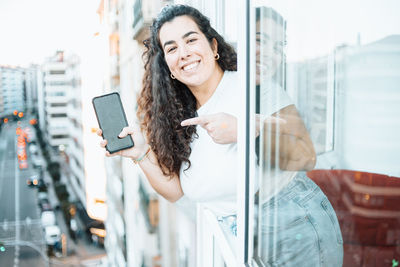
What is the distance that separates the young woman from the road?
8.35 meters

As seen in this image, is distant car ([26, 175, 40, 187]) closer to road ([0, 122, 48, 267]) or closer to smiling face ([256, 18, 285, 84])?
road ([0, 122, 48, 267])

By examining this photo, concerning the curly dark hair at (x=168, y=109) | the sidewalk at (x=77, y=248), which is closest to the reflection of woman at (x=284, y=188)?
the curly dark hair at (x=168, y=109)

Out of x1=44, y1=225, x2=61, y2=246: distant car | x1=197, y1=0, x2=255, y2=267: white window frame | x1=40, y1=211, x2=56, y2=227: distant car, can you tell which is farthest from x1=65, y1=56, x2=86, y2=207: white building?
x1=197, y1=0, x2=255, y2=267: white window frame

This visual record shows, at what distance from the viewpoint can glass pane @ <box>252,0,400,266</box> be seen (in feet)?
1.36

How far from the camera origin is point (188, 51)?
2.46 ft

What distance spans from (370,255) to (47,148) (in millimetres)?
15692

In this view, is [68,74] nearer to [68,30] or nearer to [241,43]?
[68,30]

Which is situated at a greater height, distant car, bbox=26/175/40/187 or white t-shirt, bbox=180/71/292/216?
white t-shirt, bbox=180/71/292/216

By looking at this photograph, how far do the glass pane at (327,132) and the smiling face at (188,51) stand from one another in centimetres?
23

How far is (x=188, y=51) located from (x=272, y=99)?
11.1 inches

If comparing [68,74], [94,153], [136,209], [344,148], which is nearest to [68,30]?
[136,209]

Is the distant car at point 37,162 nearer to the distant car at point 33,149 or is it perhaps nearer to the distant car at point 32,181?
the distant car at point 33,149

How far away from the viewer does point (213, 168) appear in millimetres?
820

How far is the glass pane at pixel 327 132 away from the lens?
41 centimetres
